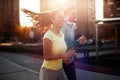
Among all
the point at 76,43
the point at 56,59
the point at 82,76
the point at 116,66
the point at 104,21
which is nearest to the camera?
the point at 56,59

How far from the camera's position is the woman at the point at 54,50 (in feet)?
14.5

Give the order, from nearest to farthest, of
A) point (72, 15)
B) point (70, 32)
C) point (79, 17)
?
point (72, 15) < point (70, 32) < point (79, 17)

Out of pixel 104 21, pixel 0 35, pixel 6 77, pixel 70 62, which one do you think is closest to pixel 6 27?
pixel 0 35

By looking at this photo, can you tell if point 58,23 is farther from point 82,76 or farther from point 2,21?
point 2,21

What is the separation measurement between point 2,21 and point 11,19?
2301mm

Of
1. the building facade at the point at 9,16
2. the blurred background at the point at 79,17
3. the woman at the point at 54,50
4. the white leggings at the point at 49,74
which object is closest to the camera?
the woman at the point at 54,50

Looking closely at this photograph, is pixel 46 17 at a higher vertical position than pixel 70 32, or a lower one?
higher

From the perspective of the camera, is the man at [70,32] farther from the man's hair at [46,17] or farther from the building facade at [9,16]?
the building facade at [9,16]

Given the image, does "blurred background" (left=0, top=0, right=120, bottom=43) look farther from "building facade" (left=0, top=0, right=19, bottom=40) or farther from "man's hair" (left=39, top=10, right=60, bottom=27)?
"man's hair" (left=39, top=10, right=60, bottom=27)

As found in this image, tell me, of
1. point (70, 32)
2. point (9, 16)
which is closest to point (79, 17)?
point (9, 16)

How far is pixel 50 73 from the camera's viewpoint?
4551 mm

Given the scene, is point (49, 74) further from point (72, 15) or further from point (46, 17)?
point (72, 15)

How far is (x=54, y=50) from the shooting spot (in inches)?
175

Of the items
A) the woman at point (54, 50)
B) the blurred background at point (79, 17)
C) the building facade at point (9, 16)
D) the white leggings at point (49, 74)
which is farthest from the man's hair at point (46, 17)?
the building facade at point (9, 16)
